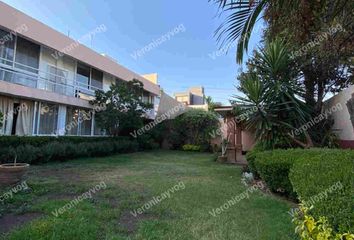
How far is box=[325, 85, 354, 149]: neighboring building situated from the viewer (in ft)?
25.1

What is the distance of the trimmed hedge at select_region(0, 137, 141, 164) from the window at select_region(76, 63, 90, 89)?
13.9ft

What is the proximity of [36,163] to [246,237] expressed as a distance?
11.2m

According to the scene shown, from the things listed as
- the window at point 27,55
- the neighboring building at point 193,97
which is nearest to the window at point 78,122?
the window at point 27,55

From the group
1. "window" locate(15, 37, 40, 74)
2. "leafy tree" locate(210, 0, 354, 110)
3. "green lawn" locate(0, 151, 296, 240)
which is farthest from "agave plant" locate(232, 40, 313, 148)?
"window" locate(15, 37, 40, 74)

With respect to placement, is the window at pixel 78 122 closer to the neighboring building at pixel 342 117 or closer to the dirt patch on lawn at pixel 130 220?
the dirt patch on lawn at pixel 130 220

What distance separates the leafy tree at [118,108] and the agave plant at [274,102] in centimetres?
1064

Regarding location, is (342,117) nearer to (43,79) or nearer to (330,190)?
(330,190)

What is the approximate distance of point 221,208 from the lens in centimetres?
558

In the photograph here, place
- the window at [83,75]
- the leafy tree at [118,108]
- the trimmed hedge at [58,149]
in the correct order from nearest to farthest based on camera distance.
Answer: the trimmed hedge at [58,149]
the leafy tree at [118,108]
the window at [83,75]

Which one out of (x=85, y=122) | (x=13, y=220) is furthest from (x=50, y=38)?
(x=13, y=220)

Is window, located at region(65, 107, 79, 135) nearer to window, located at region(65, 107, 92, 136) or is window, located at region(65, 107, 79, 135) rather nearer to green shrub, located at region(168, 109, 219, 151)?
window, located at region(65, 107, 92, 136)

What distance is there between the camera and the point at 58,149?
12883 millimetres

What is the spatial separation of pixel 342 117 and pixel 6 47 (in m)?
15.1

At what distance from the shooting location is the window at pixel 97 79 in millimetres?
19506
